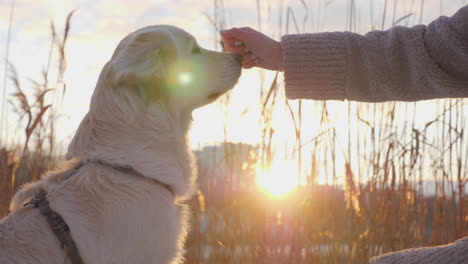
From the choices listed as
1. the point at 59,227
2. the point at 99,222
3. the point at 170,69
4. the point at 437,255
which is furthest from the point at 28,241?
the point at 437,255

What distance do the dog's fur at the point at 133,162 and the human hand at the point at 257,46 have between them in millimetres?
129

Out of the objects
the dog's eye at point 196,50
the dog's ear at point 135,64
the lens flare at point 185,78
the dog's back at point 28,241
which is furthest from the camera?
the dog's eye at point 196,50

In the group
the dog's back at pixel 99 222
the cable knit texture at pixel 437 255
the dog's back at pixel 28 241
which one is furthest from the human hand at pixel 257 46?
the dog's back at pixel 28 241

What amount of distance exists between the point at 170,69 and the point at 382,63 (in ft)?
2.96

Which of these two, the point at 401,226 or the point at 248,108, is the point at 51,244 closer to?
the point at 248,108

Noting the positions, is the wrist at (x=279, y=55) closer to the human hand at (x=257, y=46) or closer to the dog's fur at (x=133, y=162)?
the human hand at (x=257, y=46)

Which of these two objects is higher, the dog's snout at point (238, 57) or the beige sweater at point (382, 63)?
the dog's snout at point (238, 57)

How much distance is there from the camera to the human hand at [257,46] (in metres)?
2.06

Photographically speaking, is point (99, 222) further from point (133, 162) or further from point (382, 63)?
point (382, 63)

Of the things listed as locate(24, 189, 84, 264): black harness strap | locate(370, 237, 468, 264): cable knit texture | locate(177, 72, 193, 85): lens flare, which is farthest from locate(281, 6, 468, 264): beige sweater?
locate(24, 189, 84, 264): black harness strap

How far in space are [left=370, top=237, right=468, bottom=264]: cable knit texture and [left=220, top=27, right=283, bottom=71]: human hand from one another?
947 millimetres

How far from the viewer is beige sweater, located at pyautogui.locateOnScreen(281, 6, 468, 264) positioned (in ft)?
5.64

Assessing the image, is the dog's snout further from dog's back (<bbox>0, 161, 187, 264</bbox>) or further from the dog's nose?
dog's back (<bbox>0, 161, 187, 264</bbox>)

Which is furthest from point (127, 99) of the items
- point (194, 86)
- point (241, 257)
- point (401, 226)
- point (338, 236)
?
point (401, 226)
